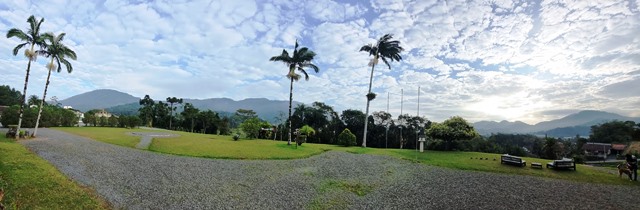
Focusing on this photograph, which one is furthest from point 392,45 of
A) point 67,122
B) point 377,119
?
point 67,122

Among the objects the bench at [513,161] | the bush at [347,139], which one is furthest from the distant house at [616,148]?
the bench at [513,161]

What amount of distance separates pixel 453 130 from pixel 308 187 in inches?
861

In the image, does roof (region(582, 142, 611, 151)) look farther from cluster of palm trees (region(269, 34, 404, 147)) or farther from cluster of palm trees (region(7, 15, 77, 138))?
cluster of palm trees (region(7, 15, 77, 138))

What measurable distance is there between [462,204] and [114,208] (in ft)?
41.2

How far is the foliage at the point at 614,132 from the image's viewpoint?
69569 millimetres

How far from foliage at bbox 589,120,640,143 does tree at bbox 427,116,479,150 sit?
208ft

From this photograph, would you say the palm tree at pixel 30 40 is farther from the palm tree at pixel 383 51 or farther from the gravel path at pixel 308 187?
the palm tree at pixel 383 51

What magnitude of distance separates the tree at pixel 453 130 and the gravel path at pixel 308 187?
1173cm

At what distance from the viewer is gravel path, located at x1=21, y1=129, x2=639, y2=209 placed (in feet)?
38.3

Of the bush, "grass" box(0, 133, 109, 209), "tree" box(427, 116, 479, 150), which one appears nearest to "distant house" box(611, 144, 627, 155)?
"tree" box(427, 116, 479, 150)

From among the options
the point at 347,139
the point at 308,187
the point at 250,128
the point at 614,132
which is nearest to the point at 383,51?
the point at 347,139

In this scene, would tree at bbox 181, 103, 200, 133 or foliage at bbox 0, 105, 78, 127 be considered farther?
tree at bbox 181, 103, 200, 133

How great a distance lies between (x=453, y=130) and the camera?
101 feet

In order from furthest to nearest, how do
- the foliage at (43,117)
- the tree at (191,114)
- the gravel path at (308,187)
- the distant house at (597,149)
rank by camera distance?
1. the tree at (191,114)
2. the distant house at (597,149)
3. the foliage at (43,117)
4. the gravel path at (308,187)
